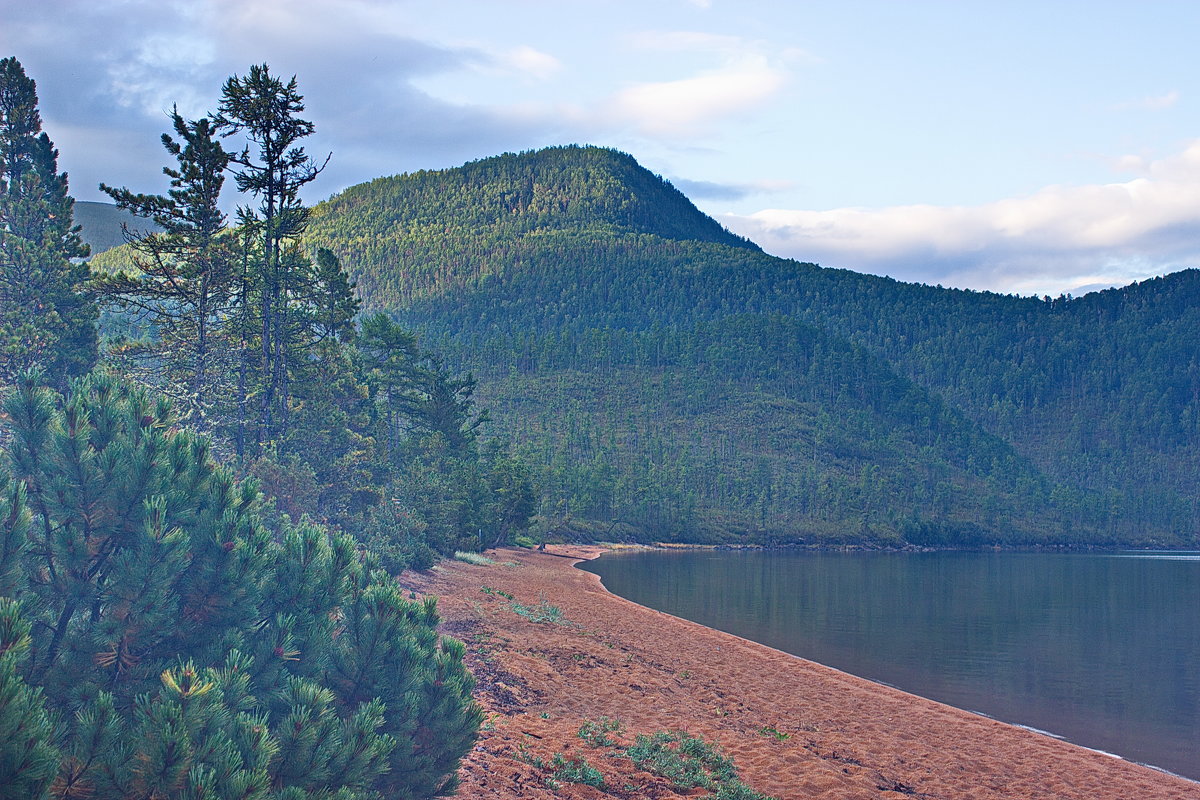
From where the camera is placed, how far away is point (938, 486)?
579ft

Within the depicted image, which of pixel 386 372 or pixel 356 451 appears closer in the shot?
pixel 356 451

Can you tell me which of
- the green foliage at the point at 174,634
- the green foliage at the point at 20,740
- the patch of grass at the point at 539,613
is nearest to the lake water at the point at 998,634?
the patch of grass at the point at 539,613

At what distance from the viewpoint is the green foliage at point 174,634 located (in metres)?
5.91

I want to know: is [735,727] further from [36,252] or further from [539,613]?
[36,252]

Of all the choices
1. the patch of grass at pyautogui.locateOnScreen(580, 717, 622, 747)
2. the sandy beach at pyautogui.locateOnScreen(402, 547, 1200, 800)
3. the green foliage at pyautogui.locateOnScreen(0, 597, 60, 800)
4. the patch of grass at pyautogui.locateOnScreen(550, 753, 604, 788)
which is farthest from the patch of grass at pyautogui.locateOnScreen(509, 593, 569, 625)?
the green foliage at pyautogui.locateOnScreen(0, 597, 60, 800)

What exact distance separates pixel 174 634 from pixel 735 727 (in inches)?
516

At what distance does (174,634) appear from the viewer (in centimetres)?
730

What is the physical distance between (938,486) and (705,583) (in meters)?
128

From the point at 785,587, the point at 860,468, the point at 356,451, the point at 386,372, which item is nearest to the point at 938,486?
the point at 860,468

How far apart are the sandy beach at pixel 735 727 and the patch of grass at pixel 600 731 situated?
0.14 metres

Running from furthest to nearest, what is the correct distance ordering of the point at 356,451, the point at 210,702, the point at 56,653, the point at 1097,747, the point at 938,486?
the point at 938,486, the point at 356,451, the point at 1097,747, the point at 56,653, the point at 210,702

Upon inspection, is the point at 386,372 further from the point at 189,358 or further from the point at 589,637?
the point at 589,637

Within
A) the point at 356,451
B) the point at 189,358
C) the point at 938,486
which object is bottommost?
the point at 938,486

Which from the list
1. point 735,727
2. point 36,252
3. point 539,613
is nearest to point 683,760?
point 735,727
